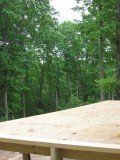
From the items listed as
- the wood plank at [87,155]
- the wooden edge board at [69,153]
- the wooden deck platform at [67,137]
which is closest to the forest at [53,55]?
the wooden deck platform at [67,137]

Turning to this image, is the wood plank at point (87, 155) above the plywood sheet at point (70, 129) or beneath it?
beneath

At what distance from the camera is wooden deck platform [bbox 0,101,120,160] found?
3178mm

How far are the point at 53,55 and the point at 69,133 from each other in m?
32.2

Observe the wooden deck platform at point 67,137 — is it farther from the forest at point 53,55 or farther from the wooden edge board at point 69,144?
the forest at point 53,55

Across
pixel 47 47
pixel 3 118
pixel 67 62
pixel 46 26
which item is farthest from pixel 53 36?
pixel 67 62

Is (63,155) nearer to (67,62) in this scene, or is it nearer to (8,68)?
(8,68)

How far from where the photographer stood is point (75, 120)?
17.8ft

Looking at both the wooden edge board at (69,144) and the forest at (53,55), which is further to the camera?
the forest at (53,55)

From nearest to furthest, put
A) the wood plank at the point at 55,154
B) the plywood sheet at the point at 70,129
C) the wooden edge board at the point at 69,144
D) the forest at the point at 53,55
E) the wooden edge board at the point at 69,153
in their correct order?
the wooden edge board at the point at 69,144
the wooden edge board at the point at 69,153
the wood plank at the point at 55,154
the plywood sheet at the point at 70,129
the forest at the point at 53,55

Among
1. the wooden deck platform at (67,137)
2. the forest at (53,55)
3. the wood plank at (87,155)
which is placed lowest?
the wood plank at (87,155)

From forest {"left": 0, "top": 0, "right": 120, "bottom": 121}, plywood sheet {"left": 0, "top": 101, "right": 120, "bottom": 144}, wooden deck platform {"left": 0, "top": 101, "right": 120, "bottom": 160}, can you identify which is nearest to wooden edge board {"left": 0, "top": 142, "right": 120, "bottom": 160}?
wooden deck platform {"left": 0, "top": 101, "right": 120, "bottom": 160}

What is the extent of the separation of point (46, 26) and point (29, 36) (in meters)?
1.52

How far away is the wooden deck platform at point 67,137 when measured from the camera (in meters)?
3.18

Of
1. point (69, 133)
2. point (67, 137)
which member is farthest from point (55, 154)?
point (69, 133)
